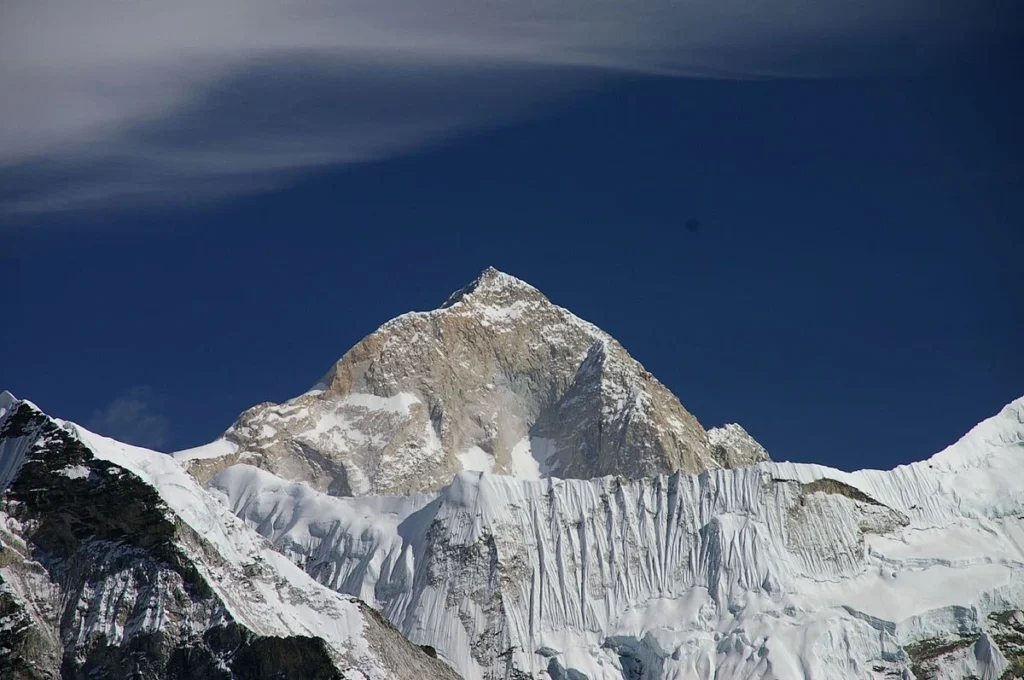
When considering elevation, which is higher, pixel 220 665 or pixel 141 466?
pixel 141 466

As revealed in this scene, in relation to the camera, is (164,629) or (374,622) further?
(374,622)

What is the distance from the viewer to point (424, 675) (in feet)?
543

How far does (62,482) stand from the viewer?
155500mm

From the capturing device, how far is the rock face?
150m

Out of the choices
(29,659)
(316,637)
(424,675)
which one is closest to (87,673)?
(29,659)

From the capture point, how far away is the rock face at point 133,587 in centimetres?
14988

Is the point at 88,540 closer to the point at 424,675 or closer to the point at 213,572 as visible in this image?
the point at 213,572

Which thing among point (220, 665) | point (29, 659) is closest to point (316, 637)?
point (220, 665)

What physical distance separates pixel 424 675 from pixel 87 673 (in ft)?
81.8

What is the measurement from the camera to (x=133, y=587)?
6033 inches

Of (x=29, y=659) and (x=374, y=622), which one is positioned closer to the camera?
(x=29, y=659)

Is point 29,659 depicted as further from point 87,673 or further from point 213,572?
point 213,572

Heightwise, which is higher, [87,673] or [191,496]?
[191,496]

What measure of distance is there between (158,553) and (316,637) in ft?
34.1
